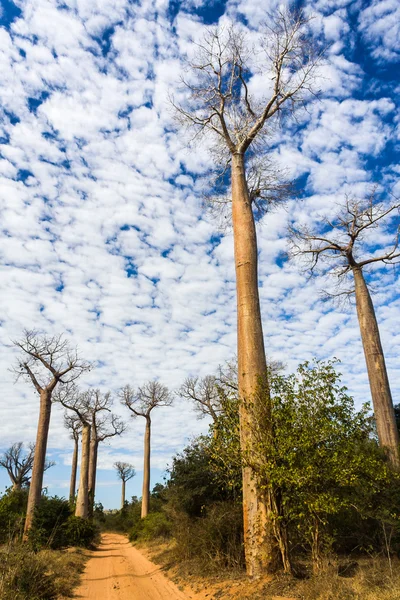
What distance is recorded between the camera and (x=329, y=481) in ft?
17.2

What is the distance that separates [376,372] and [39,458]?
36.5 feet

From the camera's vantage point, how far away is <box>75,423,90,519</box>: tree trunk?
17397mm

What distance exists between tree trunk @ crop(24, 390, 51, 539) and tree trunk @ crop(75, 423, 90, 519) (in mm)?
4101

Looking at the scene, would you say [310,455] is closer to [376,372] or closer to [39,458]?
[376,372]

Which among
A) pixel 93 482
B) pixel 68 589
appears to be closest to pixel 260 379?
pixel 68 589

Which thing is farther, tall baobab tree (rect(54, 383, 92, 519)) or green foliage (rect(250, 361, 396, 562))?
tall baobab tree (rect(54, 383, 92, 519))

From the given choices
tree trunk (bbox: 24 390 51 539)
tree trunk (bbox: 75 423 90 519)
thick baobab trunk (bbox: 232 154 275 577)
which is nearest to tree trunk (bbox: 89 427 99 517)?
tree trunk (bbox: 75 423 90 519)

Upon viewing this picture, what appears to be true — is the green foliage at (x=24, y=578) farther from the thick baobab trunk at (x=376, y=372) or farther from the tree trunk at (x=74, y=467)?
the tree trunk at (x=74, y=467)

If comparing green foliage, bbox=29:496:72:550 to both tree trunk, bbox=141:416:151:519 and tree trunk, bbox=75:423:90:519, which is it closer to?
tree trunk, bbox=75:423:90:519

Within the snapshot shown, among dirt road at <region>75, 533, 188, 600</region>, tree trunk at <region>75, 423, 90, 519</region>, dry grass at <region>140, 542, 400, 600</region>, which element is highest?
tree trunk at <region>75, 423, 90, 519</region>

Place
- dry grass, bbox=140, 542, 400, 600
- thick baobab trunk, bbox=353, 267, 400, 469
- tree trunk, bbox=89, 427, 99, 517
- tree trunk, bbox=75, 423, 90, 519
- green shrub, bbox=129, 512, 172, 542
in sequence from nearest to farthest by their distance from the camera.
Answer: dry grass, bbox=140, 542, 400, 600 → thick baobab trunk, bbox=353, 267, 400, 469 → green shrub, bbox=129, 512, 172, 542 → tree trunk, bbox=75, 423, 90, 519 → tree trunk, bbox=89, 427, 99, 517

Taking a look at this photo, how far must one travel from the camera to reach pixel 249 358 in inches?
256

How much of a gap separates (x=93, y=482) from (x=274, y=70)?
24383 mm

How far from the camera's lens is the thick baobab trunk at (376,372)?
31.2ft
